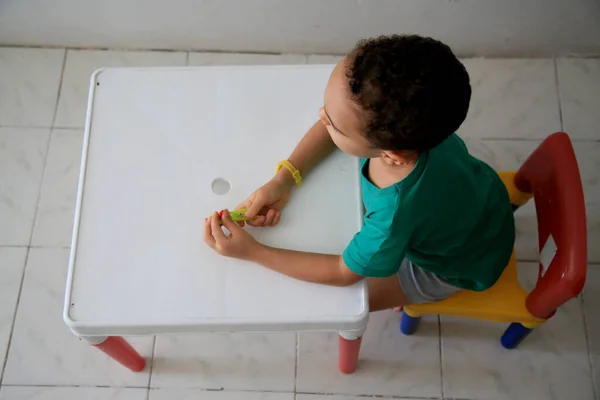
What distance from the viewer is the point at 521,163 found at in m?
1.61

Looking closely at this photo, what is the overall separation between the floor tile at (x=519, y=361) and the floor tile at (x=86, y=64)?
1.13 meters

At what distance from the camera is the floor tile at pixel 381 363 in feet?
4.56

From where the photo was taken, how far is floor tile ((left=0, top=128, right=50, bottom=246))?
1.57m

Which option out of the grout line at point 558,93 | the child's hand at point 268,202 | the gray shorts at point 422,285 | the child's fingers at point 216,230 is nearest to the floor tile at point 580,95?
the grout line at point 558,93

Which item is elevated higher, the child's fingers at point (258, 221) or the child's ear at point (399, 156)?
the child's ear at point (399, 156)

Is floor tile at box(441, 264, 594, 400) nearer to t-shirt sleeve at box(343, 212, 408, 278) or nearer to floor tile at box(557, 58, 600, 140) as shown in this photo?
floor tile at box(557, 58, 600, 140)

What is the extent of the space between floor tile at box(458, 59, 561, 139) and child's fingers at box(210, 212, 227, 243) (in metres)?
0.99

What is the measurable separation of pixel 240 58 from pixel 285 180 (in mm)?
931

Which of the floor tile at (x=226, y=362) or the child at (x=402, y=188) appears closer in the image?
the child at (x=402, y=188)

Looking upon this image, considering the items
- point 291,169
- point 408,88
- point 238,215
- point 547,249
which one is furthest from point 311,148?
point 547,249

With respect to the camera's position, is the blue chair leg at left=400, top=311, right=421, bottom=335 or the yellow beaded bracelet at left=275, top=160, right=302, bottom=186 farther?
the blue chair leg at left=400, top=311, right=421, bottom=335

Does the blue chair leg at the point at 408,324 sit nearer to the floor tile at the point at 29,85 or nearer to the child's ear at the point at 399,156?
the child's ear at the point at 399,156

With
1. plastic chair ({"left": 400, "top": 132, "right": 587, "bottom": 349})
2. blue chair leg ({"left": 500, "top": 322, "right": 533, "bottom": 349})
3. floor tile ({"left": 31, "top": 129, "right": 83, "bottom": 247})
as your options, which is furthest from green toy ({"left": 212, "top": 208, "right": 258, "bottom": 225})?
floor tile ({"left": 31, "top": 129, "right": 83, "bottom": 247})

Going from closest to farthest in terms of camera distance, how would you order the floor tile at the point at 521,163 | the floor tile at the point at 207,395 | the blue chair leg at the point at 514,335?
the blue chair leg at the point at 514,335 → the floor tile at the point at 207,395 → the floor tile at the point at 521,163
